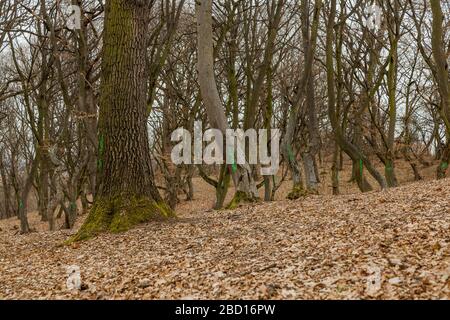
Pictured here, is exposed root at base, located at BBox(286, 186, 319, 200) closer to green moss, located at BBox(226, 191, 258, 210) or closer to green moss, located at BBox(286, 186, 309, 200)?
green moss, located at BBox(286, 186, 309, 200)

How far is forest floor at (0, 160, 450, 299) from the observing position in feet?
13.0

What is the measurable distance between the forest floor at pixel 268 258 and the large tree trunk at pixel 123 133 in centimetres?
48

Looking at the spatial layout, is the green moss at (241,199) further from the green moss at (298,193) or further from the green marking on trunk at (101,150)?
the green marking on trunk at (101,150)

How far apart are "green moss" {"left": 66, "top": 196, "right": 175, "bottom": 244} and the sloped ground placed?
300 mm

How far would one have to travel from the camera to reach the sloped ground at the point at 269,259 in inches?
156

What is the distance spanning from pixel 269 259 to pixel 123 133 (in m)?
3.67

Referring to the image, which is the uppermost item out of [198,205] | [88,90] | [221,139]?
[88,90]

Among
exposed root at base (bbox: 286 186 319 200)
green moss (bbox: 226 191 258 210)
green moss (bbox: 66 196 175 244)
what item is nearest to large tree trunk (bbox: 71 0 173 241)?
green moss (bbox: 66 196 175 244)

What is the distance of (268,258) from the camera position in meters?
5.00

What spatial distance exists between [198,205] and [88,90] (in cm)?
1112

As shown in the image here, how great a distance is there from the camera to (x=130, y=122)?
297 inches
